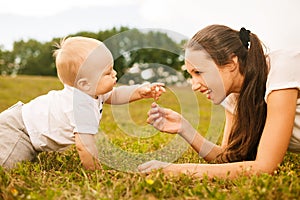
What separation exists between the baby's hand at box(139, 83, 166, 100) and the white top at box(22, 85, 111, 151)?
37cm

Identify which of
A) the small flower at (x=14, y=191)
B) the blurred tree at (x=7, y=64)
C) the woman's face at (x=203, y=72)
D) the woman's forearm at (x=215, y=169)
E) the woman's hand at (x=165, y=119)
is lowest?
the blurred tree at (x=7, y=64)

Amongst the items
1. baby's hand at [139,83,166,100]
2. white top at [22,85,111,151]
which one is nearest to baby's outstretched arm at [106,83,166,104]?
baby's hand at [139,83,166,100]

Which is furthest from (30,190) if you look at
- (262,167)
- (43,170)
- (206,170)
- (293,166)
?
(293,166)

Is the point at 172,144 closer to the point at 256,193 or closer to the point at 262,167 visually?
the point at 262,167

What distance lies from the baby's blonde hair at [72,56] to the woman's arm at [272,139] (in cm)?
97

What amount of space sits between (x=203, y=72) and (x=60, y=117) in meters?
1.18

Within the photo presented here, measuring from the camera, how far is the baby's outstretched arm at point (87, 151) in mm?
3277

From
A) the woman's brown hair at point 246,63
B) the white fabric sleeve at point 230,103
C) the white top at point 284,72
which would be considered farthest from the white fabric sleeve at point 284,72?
the white fabric sleeve at point 230,103

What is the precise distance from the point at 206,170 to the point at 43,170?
1.21 meters

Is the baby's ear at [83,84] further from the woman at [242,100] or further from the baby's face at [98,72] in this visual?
the woman at [242,100]

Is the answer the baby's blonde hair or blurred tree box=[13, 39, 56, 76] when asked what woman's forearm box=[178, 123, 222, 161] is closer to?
the baby's blonde hair

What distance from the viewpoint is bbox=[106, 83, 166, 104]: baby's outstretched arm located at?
139 inches

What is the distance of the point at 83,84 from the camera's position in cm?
337

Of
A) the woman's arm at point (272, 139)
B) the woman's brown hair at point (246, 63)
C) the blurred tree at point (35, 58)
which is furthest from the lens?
the blurred tree at point (35, 58)
